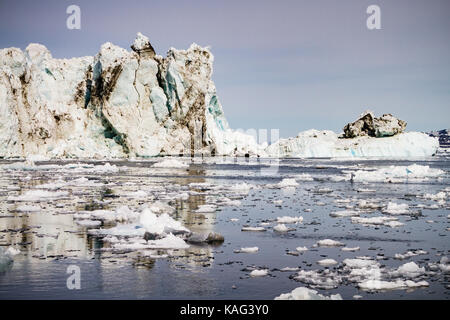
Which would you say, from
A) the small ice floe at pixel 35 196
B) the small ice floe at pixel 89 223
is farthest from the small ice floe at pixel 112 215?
the small ice floe at pixel 35 196

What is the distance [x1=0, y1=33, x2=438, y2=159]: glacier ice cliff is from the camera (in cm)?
6150

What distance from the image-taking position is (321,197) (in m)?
17.6

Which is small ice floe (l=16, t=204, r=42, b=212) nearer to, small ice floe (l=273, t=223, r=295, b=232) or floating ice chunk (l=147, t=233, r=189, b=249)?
floating ice chunk (l=147, t=233, r=189, b=249)

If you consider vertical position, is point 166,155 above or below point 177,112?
below

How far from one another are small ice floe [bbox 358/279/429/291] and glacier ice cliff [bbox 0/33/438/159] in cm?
5760

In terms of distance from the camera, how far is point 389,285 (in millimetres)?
6539

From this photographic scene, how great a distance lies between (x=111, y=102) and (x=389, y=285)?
58896 mm

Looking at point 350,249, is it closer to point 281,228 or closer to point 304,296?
point 281,228

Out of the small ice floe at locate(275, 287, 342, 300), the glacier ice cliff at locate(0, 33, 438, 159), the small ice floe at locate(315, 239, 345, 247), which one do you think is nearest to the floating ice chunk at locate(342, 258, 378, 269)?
the small ice floe at locate(315, 239, 345, 247)

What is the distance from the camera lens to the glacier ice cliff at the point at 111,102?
61.5 metres
